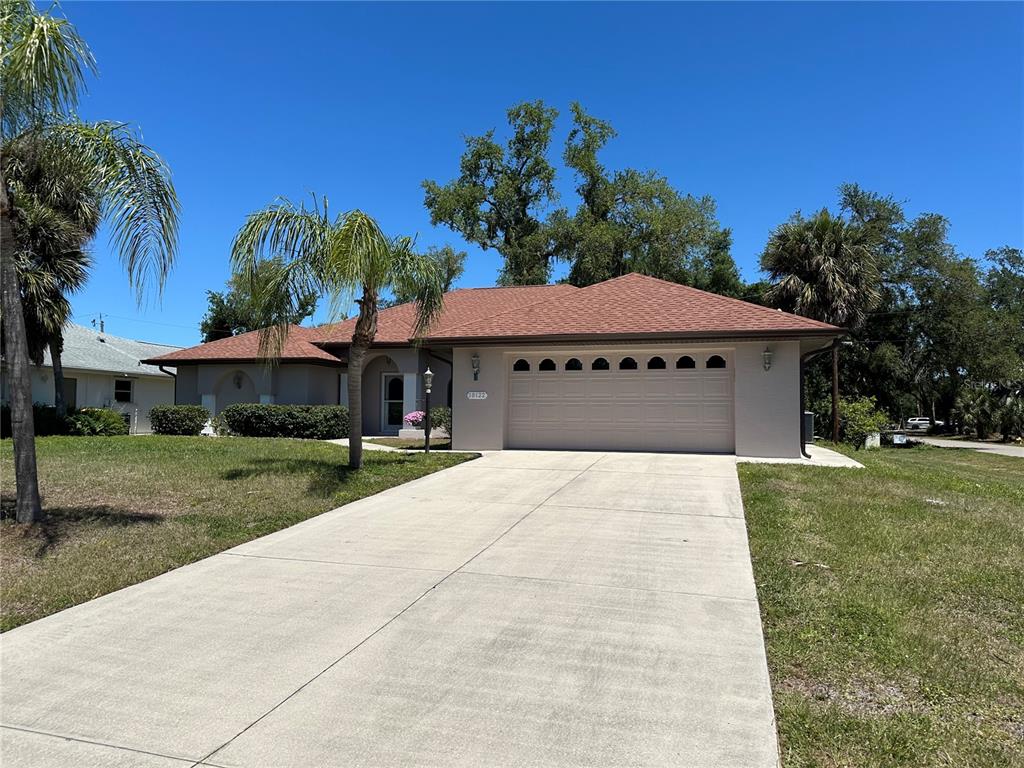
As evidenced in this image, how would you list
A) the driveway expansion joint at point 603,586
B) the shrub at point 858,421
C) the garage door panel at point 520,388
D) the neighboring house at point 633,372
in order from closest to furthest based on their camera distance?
the driveway expansion joint at point 603,586
the neighboring house at point 633,372
the garage door panel at point 520,388
the shrub at point 858,421

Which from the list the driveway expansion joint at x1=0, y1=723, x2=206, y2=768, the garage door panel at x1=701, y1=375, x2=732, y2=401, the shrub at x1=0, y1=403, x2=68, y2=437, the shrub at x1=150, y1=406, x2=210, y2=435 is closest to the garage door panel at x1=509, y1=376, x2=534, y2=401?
the garage door panel at x1=701, y1=375, x2=732, y2=401

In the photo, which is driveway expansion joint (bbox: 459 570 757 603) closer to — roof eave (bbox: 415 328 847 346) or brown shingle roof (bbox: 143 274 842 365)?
brown shingle roof (bbox: 143 274 842 365)

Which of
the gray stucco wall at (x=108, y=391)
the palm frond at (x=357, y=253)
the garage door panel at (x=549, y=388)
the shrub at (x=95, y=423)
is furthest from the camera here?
the gray stucco wall at (x=108, y=391)

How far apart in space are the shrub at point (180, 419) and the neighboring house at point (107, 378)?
3869 millimetres

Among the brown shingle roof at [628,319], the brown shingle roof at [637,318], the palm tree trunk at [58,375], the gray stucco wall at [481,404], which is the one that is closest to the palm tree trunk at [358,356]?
the brown shingle roof at [628,319]

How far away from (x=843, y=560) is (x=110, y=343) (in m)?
32.4

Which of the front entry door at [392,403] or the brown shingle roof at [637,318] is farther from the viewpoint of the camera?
the front entry door at [392,403]

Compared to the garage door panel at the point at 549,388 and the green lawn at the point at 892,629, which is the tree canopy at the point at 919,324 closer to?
the garage door panel at the point at 549,388

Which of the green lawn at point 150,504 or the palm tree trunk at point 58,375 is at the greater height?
the palm tree trunk at point 58,375

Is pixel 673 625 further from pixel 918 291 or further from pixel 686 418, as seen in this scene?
pixel 918 291

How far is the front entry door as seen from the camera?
21000 mm

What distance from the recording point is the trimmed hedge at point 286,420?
1956 centimetres

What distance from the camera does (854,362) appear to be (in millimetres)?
35031

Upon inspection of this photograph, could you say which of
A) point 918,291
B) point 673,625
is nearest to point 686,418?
point 673,625
